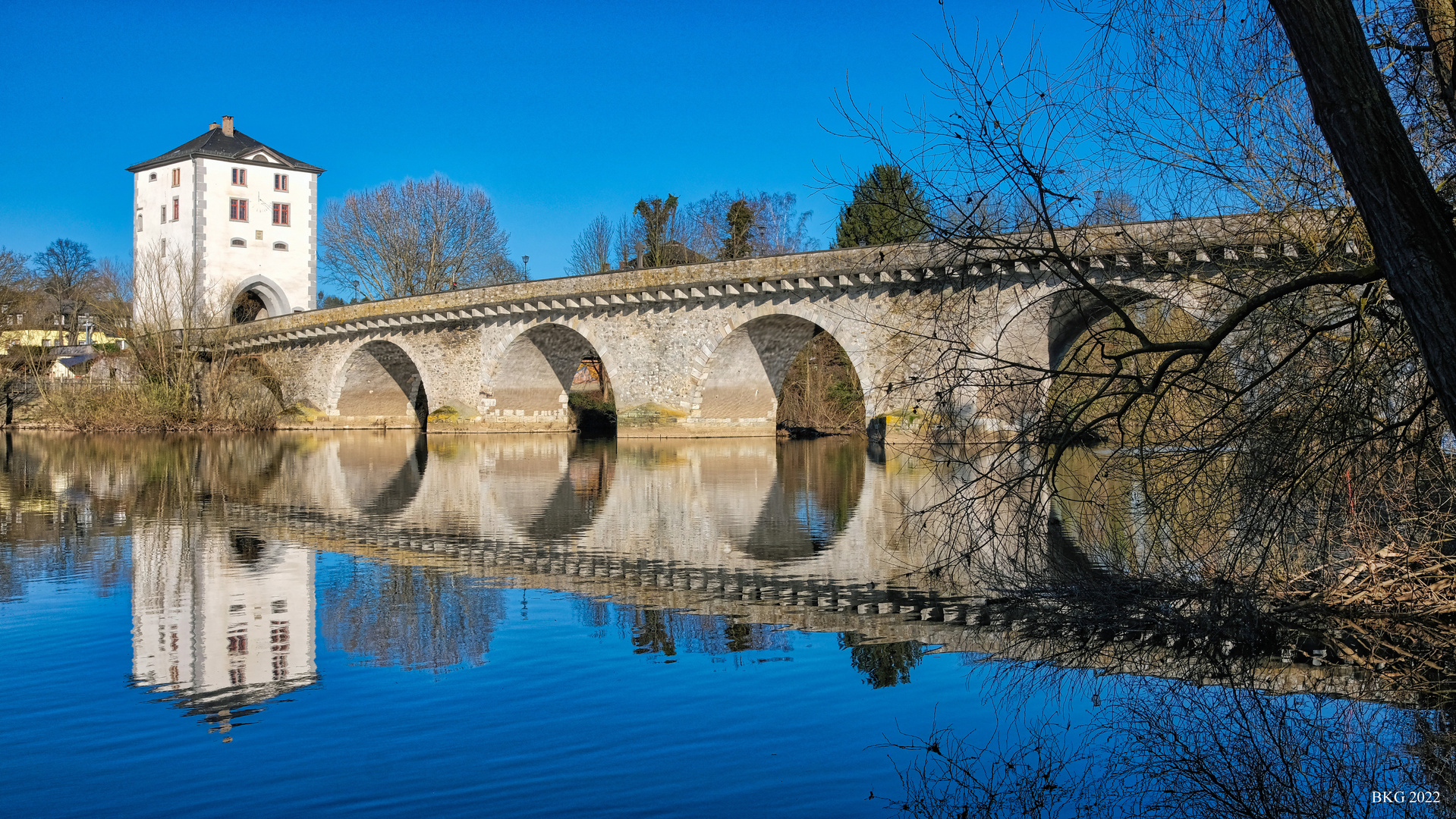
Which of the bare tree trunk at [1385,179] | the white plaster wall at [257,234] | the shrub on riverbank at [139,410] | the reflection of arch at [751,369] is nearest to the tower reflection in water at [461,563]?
the bare tree trunk at [1385,179]

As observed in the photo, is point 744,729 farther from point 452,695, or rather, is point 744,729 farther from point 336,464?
point 336,464

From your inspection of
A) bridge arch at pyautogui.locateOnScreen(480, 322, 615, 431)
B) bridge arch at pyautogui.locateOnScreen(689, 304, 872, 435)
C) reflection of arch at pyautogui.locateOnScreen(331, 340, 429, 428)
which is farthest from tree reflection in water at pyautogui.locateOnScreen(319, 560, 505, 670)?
reflection of arch at pyautogui.locateOnScreen(331, 340, 429, 428)

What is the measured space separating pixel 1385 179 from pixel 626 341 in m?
25.4

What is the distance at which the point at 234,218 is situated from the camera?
141 feet

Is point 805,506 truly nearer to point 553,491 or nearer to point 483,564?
point 553,491

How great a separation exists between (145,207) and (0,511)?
36.2 metres

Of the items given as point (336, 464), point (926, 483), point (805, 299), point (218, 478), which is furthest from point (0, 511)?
point (805, 299)

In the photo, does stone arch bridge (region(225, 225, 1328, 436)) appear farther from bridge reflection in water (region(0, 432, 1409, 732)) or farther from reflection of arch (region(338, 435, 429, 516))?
reflection of arch (region(338, 435, 429, 516))

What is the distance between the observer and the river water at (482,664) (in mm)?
3836

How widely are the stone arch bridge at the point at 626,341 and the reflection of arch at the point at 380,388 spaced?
0.16 ft

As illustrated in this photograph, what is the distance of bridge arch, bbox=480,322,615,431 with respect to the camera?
30.6 meters

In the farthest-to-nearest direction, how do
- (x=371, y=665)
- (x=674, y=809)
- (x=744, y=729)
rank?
1. (x=371, y=665)
2. (x=744, y=729)
3. (x=674, y=809)

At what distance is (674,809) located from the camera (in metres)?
3.62

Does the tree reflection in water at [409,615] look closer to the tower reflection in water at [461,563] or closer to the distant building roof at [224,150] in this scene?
the tower reflection in water at [461,563]
